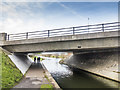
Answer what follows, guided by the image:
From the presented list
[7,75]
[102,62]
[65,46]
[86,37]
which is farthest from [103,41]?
[7,75]

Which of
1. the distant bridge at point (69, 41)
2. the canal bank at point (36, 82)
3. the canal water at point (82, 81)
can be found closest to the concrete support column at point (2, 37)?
the distant bridge at point (69, 41)

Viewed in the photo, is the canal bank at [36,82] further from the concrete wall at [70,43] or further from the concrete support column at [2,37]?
the concrete support column at [2,37]

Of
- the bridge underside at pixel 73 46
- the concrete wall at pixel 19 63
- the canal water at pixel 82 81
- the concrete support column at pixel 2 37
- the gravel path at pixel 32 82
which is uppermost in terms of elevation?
the concrete support column at pixel 2 37

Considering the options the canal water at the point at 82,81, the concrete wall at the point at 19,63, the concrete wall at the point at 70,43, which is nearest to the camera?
the canal water at the point at 82,81

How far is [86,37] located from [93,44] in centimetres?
133

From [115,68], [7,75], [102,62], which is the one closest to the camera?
[7,75]

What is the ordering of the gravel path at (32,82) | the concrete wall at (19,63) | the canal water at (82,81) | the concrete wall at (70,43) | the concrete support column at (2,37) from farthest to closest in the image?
the concrete support column at (2,37), the concrete wall at (19,63), the concrete wall at (70,43), the canal water at (82,81), the gravel path at (32,82)

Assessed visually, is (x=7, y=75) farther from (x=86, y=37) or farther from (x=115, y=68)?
(x=115, y=68)

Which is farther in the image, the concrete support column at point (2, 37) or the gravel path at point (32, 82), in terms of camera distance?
the concrete support column at point (2, 37)

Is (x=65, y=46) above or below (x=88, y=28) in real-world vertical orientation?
below

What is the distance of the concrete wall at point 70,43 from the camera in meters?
12.3

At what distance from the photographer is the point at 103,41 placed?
1251cm

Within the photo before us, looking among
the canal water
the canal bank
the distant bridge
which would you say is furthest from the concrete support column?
the canal water

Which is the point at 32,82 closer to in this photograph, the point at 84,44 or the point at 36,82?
the point at 36,82
